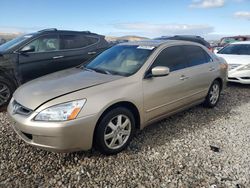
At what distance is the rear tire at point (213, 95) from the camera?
5229mm

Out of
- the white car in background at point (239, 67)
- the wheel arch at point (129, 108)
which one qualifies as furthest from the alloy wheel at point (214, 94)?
the wheel arch at point (129, 108)

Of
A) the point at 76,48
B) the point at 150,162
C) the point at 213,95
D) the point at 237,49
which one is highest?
the point at 76,48

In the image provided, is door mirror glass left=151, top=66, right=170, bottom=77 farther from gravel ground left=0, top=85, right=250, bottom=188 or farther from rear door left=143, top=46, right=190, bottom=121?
gravel ground left=0, top=85, right=250, bottom=188

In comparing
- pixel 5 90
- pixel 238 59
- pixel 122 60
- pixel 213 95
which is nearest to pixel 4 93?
pixel 5 90

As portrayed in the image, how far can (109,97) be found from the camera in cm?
308

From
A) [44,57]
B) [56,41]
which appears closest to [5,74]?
[44,57]

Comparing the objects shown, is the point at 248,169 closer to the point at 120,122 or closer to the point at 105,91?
the point at 120,122

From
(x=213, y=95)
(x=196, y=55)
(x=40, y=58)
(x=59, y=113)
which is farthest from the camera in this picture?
(x=40, y=58)

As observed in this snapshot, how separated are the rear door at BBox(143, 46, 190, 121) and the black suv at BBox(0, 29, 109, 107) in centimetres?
300

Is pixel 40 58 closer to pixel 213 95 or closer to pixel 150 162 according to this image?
pixel 150 162

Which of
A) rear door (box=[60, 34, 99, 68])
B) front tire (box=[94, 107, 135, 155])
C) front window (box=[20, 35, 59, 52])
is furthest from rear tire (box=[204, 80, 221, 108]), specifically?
front window (box=[20, 35, 59, 52])

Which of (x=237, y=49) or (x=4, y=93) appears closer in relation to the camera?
(x=4, y=93)

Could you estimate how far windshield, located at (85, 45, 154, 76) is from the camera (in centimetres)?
372

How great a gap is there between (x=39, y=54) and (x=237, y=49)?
22.4 feet
